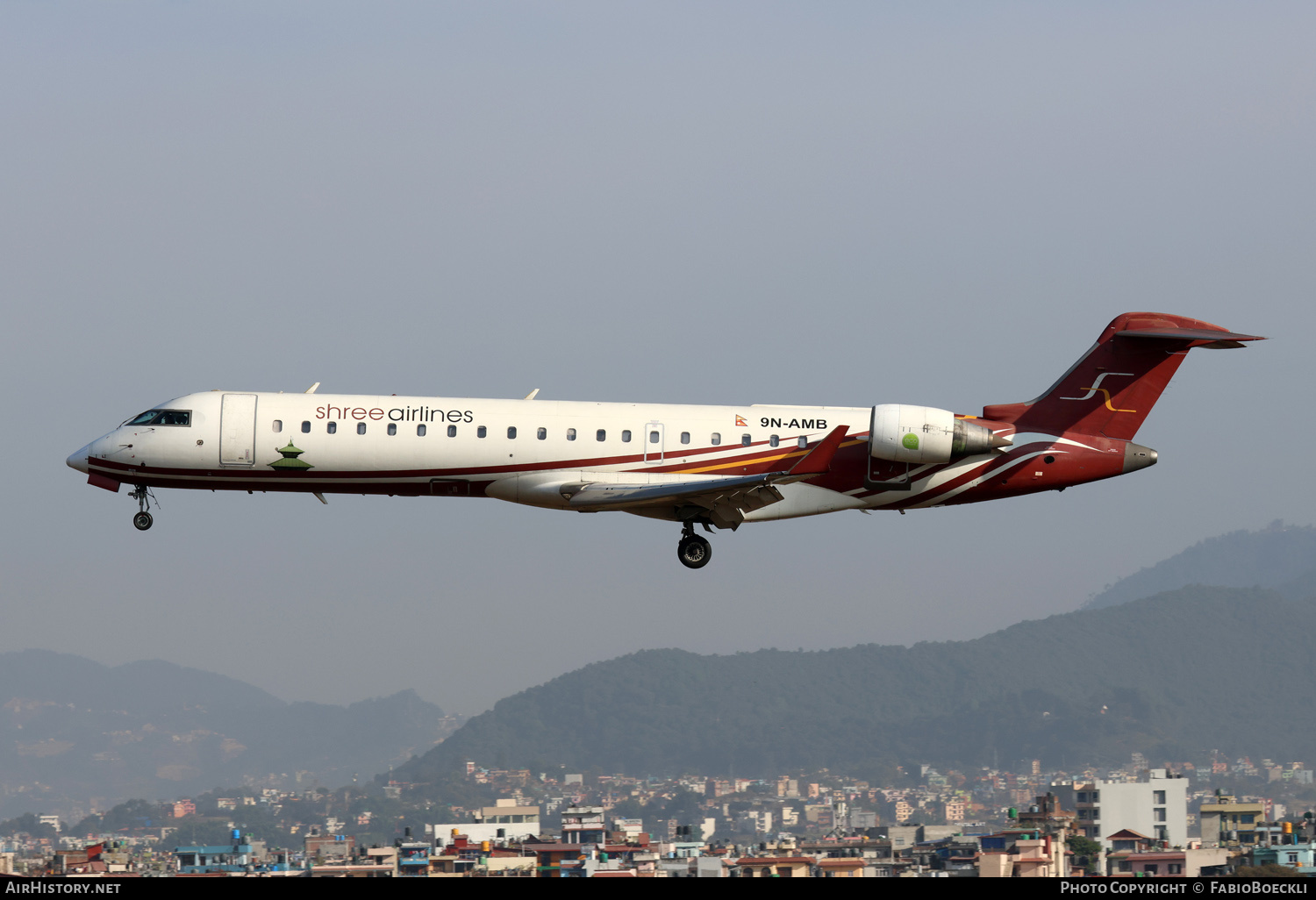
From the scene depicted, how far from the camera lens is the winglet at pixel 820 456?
31141 millimetres

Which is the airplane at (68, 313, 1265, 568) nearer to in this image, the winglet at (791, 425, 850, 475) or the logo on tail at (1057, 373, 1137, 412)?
the winglet at (791, 425, 850, 475)

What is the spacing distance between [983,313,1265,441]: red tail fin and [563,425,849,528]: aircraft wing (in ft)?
19.5

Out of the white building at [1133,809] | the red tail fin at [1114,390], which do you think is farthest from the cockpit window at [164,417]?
the white building at [1133,809]

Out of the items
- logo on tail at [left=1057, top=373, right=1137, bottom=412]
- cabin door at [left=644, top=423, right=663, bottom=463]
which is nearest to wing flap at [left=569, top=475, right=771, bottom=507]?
cabin door at [left=644, top=423, right=663, bottom=463]

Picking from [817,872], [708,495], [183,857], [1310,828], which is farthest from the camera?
[1310,828]

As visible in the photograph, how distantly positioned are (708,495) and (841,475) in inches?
143

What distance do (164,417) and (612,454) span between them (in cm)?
1032

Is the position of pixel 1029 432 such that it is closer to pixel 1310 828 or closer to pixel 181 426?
pixel 181 426

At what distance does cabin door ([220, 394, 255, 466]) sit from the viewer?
32.9 meters

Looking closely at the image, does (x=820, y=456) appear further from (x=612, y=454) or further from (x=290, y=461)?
(x=290, y=461)

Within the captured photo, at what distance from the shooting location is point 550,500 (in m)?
33.1

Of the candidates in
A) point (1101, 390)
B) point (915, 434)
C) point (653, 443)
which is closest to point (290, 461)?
point (653, 443)
